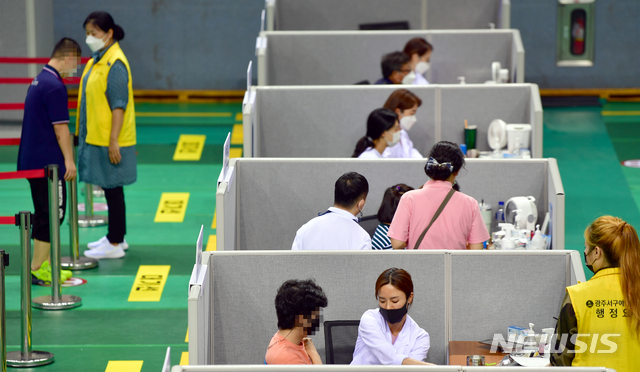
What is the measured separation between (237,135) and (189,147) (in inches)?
26.9

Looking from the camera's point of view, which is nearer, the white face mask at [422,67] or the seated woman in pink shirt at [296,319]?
the seated woman in pink shirt at [296,319]

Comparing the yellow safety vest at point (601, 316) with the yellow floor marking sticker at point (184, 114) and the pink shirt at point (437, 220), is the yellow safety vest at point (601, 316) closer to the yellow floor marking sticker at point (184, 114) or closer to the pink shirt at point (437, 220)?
the pink shirt at point (437, 220)

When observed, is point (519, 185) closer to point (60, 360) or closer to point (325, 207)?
point (325, 207)

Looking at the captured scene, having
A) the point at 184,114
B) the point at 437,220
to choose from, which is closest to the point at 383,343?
the point at 437,220

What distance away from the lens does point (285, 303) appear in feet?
10.9

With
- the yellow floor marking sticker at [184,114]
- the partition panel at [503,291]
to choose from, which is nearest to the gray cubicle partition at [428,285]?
the partition panel at [503,291]

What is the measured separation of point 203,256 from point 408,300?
968mm

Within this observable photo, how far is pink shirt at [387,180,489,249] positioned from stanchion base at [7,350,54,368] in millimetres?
2166

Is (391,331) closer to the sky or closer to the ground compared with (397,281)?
closer to the ground

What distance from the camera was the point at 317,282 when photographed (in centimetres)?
405

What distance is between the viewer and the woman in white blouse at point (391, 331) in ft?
11.8

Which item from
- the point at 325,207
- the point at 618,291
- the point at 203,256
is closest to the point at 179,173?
the point at 325,207

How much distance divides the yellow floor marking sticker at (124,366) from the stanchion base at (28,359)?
1.16 ft

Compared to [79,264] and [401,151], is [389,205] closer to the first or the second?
[401,151]
